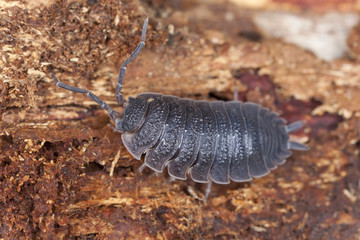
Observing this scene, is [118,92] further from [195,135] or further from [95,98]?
[195,135]

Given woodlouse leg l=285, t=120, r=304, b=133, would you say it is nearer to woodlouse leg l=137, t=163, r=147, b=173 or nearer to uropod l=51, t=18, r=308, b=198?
uropod l=51, t=18, r=308, b=198

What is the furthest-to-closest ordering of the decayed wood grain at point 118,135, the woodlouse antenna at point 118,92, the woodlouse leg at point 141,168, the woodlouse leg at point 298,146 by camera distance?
the woodlouse leg at point 298,146, the woodlouse leg at point 141,168, the woodlouse antenna at point 118,92, the decayed wood grain at point 118,135

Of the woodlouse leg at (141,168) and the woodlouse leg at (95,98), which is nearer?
the woodlouse leg at (95,98)

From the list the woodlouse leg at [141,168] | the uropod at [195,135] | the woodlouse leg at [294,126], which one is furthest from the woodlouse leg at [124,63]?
the woodlouse leg at [294,126]

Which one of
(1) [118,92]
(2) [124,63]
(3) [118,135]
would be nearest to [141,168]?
(3) [118,135]

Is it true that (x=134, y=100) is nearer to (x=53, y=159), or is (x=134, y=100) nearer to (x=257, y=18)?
(x=53, y=159)

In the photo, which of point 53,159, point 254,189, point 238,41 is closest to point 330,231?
point 254,189

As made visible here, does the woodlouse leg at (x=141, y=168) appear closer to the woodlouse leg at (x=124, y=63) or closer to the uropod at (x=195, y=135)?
the uropod at (x=195, y=135)

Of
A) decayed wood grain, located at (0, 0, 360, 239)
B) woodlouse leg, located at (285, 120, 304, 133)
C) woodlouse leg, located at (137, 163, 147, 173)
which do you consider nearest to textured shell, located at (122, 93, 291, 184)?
woodlouse leg, located at (137, 163, 147, 173)
